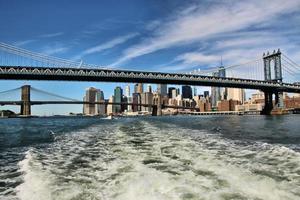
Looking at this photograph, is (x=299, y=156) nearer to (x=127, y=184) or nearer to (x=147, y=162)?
(x=147, y=162)

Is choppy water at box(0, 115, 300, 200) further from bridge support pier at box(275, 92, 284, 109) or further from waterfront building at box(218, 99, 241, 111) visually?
waterfront building at box(218, 99, 241, 111)

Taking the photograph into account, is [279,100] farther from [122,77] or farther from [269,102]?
[122,77]

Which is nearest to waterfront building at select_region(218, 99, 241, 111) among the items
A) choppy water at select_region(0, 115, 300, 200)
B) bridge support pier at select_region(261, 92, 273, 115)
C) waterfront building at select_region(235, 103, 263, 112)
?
waterfront building at select_region(235, 103, 263, 112)

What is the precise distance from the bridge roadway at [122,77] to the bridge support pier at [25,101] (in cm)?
5096

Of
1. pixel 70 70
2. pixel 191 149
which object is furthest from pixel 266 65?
pixel 191 149

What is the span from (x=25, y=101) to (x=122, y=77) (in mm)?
54086

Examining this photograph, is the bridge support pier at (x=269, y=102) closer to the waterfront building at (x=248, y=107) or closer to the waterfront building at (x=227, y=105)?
the waterfront building at (x=248, y=107)

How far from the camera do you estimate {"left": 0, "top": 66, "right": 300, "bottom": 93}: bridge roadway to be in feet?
217

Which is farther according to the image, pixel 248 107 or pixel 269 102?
pixel 248 107

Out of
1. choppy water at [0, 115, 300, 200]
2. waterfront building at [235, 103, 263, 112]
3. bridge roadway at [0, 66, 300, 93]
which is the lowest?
choppy water at [0, 115, 300, 200]

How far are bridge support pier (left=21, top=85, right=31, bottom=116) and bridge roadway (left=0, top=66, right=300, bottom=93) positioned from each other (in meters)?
51.0

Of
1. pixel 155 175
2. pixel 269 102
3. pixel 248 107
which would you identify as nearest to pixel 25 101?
pixel 269 102

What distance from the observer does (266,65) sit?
368 feet

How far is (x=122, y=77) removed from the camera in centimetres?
7800
